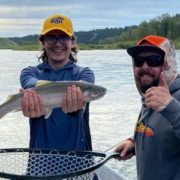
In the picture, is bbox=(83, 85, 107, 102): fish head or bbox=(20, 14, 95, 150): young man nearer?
bbox=(20, 14, 95, 150): young man

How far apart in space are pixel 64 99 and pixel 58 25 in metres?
0.63

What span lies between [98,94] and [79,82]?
1.15ft

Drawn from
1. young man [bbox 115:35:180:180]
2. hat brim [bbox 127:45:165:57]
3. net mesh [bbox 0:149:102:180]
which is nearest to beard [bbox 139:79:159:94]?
young man [bbox 115:35:180:180]

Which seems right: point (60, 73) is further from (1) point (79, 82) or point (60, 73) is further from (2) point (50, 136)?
(2) point (50, 136)

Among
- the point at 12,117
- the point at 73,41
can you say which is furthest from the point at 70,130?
the point at 12,117

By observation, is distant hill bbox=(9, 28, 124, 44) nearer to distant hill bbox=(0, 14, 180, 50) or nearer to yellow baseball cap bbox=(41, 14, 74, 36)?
distant hill bbox=(0, 14, 180, 50)

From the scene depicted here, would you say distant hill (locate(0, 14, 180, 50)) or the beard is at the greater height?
distant hill (locate(0, 14, 180, 50))

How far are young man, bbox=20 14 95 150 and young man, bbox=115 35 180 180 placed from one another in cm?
42

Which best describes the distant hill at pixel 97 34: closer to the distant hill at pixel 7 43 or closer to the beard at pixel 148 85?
the distant hill at pixel 7 43

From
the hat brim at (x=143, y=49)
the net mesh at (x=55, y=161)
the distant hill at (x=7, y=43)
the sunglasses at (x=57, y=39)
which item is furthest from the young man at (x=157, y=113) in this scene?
the distant hill at (x=7, y=43)

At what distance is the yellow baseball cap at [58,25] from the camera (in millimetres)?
3367

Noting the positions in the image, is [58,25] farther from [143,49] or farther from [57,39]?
[143,49]

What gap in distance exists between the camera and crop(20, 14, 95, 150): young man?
3.18 meters

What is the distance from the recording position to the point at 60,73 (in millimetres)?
3420
